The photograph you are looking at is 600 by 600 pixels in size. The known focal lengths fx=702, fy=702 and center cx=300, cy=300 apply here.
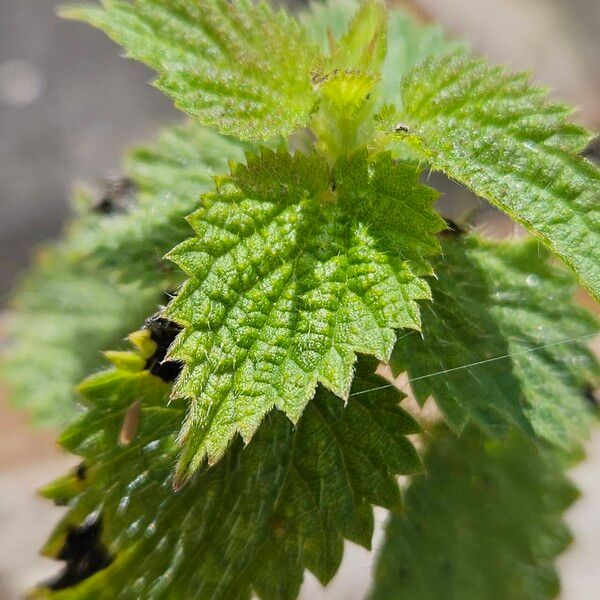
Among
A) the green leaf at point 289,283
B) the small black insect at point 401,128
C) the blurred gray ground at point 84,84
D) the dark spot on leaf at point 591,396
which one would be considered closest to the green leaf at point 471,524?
the dark spot on leaf at point 591,396

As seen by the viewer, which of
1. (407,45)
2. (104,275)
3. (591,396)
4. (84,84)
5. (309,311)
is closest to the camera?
(309,311)

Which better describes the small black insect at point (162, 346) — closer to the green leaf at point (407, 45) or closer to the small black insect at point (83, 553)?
the small black insect at point (83, 553)

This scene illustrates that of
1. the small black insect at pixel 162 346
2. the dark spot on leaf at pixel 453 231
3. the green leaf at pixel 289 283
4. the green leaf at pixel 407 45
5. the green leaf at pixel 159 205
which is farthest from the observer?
the green leaf at pixel 407 45

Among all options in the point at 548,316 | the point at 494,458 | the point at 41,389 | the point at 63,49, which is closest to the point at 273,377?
the point at 548,316

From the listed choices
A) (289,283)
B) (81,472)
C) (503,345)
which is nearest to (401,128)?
(289,283)

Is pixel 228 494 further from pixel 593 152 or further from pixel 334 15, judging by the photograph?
pixel 334 15

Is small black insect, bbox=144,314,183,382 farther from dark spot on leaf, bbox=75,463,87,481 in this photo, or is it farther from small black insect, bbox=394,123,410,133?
small black insect, bbox=394,123,410,133
